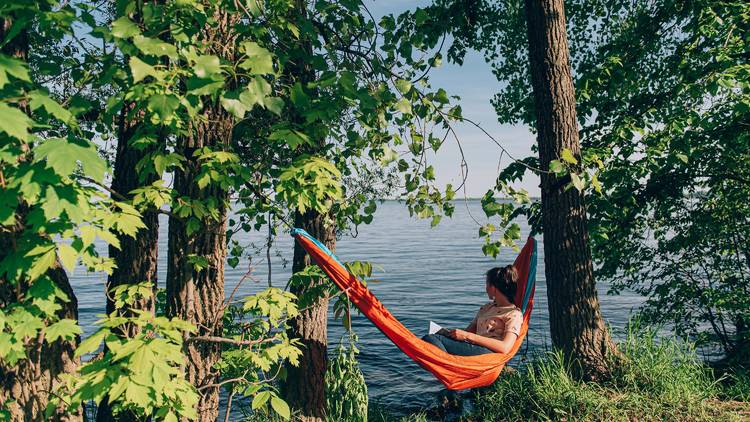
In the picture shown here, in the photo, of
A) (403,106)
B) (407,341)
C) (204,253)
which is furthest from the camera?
(407,341)

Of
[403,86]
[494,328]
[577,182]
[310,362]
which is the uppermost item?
[403,86]

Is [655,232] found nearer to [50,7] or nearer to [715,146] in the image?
[715,146]

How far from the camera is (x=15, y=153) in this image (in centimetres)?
178

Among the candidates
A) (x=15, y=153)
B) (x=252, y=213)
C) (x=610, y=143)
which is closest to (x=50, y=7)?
(x=15, y=153)

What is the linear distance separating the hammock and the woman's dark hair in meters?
0.41

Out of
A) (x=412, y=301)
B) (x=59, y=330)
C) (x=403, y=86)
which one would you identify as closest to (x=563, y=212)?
(x=403, y=86)

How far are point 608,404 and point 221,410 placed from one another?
19.0 feet

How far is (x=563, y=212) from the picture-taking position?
4605 mm

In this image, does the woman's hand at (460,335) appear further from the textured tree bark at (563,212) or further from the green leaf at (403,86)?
the green leaf at (403,86)

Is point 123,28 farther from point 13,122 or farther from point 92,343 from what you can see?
point 92,343

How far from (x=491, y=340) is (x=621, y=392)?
1118 millimetres

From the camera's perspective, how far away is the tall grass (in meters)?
4.02

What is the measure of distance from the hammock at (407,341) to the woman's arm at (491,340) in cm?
5

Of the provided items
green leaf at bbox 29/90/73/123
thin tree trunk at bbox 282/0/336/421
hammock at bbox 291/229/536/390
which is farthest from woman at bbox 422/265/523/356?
green leaf at bbox 29/90/73/123
